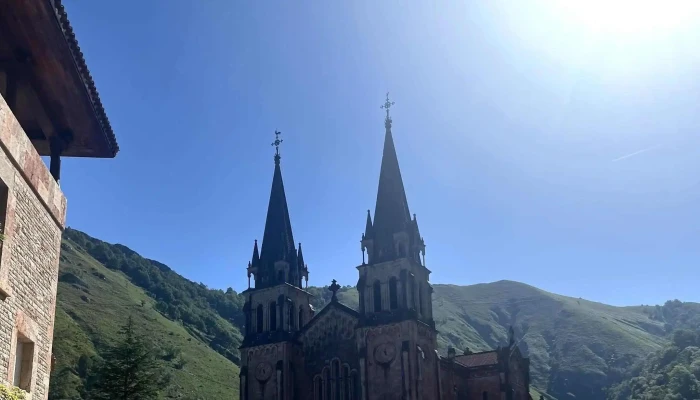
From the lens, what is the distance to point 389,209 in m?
42.5

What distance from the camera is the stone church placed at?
38438 millimetres

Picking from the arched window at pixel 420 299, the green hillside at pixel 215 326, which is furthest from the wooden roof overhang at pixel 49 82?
the green hillside at pixel 215 326

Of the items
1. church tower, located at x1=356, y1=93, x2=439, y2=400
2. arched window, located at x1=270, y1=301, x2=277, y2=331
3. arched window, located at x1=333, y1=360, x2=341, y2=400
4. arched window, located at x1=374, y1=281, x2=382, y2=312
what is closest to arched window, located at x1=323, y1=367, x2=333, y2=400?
arched window, located at x1=333, y1=360, x2=341, y2=400

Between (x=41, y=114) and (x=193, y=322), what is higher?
(x=193, y=322)

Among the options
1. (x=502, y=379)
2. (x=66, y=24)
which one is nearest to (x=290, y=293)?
(x=502, y=379)

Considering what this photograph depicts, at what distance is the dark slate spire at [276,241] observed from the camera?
148 feet

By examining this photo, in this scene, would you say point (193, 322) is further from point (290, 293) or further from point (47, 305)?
point (47, 305)

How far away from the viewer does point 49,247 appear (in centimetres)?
1366

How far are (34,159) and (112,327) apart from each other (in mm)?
79048

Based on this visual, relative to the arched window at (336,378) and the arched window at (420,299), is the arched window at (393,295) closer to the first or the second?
the arched window at (420,299)

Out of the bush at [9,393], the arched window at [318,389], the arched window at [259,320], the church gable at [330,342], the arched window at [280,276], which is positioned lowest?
the bush at [9,393]

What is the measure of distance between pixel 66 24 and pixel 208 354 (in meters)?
88.0

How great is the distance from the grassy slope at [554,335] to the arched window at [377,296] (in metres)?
87.6

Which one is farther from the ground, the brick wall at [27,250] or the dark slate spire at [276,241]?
the dark slate spire at [276,241]
